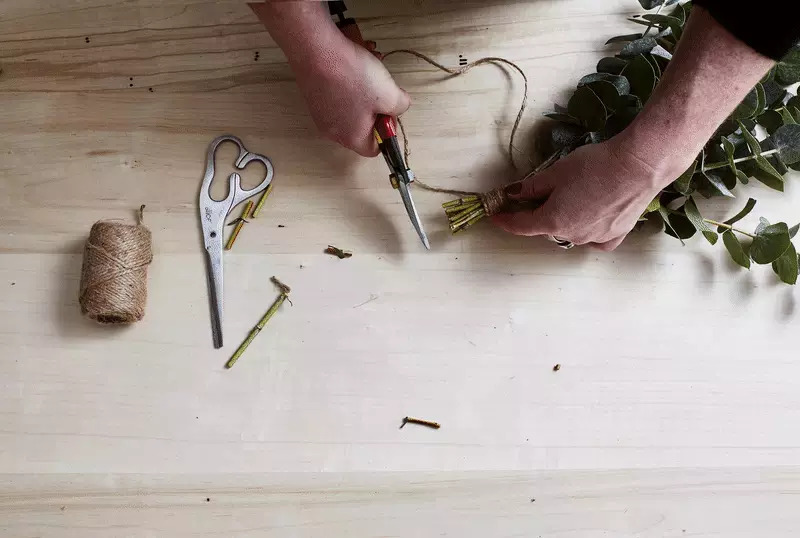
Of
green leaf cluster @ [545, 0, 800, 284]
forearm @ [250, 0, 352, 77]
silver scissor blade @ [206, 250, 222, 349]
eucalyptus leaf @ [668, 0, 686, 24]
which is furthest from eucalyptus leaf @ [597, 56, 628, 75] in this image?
silver scissor blade @ [206, 250, 222, 349]

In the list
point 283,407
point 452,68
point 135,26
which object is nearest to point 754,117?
point 452,68

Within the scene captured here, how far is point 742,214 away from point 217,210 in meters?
0.83

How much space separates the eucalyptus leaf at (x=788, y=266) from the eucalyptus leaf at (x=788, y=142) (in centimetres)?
13

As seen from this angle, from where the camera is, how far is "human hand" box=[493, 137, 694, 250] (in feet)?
2.85

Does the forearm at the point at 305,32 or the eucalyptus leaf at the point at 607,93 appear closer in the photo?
the forearm at the point at 305,32

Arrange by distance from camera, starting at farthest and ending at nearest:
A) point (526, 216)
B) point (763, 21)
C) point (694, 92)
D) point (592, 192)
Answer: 1. point (526, 216)
2. point (592, 192)
3. point (694, 92)
4. point (763, 21)

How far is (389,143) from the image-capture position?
3.17ft

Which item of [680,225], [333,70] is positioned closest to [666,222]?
[680,225]

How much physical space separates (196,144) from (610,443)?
82cm

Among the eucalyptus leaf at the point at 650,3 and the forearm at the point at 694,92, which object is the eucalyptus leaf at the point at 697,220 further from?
the eucalyptus leaf at the point at 650,3

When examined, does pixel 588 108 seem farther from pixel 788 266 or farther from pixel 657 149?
pixel 788 266

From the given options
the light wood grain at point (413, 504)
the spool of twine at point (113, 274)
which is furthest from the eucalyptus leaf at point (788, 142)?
the spool of twine at point (113, 274)

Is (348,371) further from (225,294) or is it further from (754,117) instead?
A: (754,117)

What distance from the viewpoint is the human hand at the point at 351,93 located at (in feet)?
2.93
